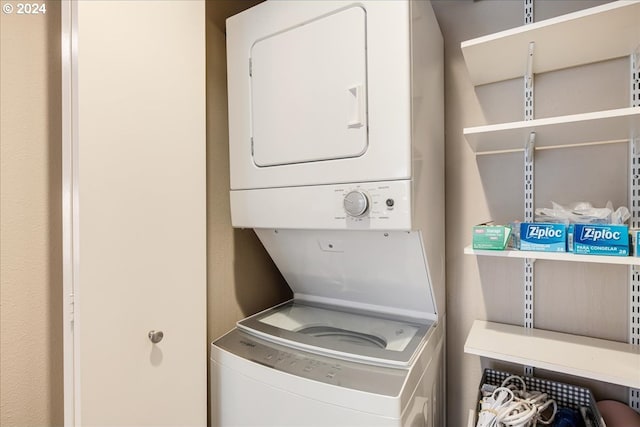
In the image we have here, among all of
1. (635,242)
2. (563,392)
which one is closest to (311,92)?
(635,242)

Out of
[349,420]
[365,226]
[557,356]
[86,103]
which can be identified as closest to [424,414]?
[349,420]

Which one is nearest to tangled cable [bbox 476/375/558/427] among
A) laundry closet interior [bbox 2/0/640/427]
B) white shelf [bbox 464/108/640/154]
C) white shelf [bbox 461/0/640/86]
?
laundry closet interior [bbox 2/0/640/427]

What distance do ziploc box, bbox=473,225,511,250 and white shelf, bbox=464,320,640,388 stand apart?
1.39 feet

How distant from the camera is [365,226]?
47.4 inches

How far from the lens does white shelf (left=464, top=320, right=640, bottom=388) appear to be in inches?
45.7

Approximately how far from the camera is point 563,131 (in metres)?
1.26

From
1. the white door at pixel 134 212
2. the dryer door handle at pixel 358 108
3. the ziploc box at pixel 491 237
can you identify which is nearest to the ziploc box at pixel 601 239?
the ziploc box at pixel 491 237

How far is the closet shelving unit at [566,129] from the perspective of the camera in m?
1.11

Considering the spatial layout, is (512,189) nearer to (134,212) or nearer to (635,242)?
(635,242)

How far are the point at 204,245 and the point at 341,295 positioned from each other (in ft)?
2.42

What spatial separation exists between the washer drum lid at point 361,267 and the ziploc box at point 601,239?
1.72 ft

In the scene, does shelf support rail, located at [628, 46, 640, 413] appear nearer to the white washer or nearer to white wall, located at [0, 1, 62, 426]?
the white washer

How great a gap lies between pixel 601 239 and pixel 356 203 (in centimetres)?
82

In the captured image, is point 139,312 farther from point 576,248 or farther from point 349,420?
point 576,248
